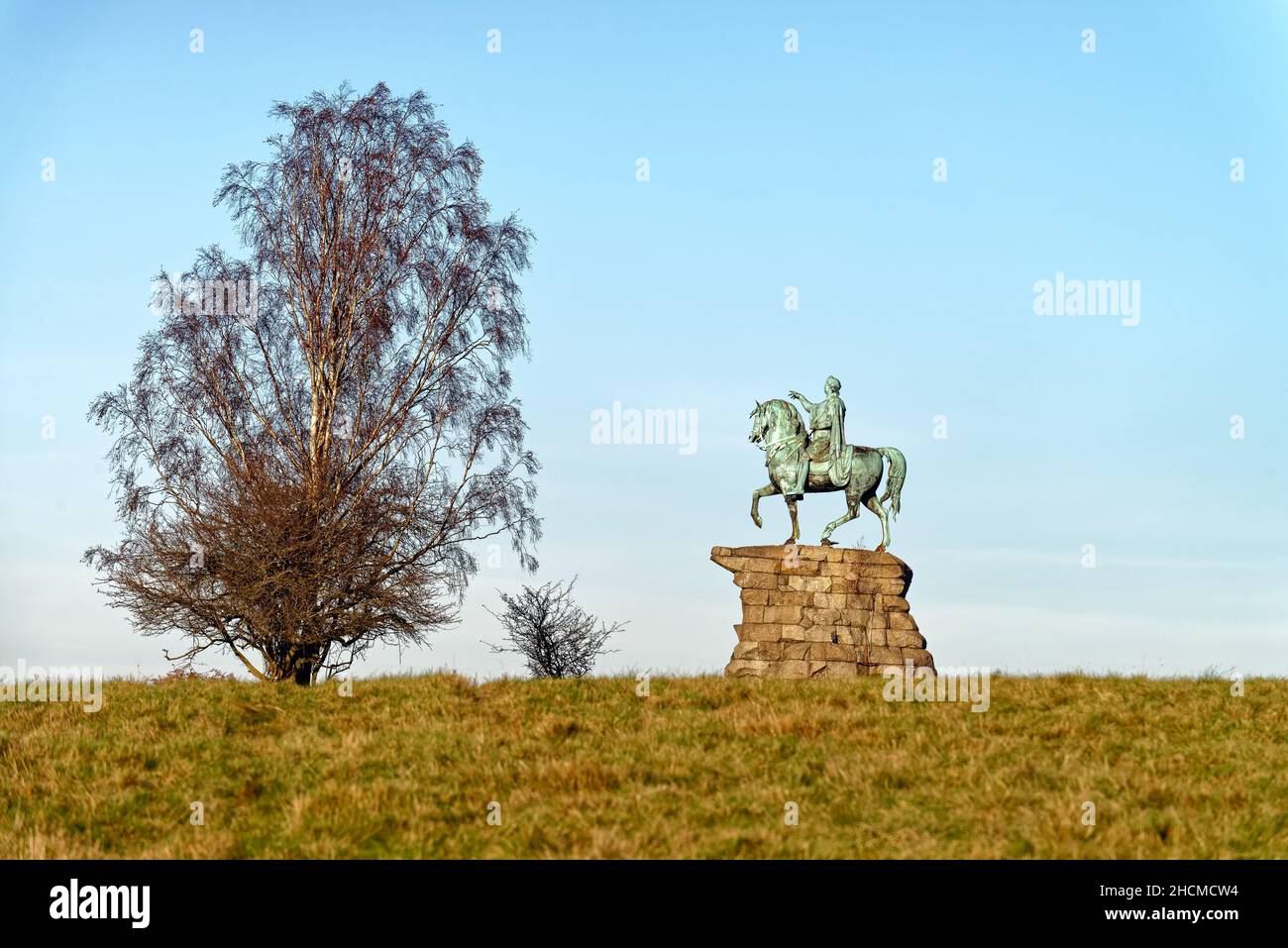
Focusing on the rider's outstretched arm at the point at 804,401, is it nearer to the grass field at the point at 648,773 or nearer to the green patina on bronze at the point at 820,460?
the green patina on bronze at the point at 820,460

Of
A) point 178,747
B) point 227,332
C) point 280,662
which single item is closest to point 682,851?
point 178,747

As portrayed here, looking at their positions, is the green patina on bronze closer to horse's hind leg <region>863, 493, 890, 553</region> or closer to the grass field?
horse's hind leg <region>863, 493, 890, 553</region>

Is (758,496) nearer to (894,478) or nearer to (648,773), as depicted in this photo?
(894,478)

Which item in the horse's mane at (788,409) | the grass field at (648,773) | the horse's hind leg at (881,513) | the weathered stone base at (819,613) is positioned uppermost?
the horse's mane at (788,409)

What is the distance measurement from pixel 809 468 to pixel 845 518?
1.10m

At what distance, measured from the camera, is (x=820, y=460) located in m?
23.1

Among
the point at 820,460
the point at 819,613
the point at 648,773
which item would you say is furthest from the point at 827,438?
the point at 648,773

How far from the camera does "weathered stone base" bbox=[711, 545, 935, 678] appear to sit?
21.3m

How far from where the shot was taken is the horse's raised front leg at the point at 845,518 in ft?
73.4

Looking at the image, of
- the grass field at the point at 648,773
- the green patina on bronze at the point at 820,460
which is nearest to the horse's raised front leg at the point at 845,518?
the green patina on bronze at the point at 820,460

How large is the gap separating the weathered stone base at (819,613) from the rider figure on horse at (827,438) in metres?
1.53

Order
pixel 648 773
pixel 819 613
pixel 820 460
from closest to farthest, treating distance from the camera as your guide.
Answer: pixel 648 773 → pixel 819 613 → pixel 820 460

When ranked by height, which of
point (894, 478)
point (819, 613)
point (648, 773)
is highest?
point (894, 478)

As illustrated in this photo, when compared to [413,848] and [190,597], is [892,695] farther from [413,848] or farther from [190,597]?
[190,597]
